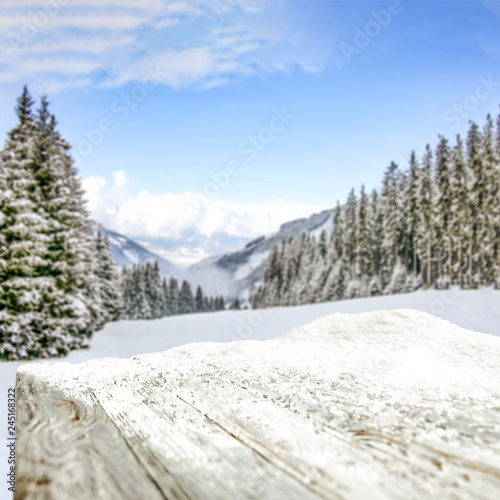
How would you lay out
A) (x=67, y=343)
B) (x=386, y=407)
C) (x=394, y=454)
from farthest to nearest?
(x=67, y=343)
(x=386, y=407)
(x=394, y=454)

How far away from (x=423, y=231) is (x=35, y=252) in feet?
142

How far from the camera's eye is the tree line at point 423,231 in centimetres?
3994

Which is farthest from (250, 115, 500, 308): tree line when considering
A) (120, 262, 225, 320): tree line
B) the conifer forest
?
the conifer forest

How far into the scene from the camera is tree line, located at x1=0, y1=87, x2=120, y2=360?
54.9 feet

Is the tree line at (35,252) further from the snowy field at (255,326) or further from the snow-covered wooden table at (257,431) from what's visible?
the snow-covered wooden table at (257,431)

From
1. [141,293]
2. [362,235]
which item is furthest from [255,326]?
[141,293]

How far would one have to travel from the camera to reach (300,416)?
1718mm

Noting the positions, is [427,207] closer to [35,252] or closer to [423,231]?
[423,231]

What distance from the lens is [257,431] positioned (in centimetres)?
152

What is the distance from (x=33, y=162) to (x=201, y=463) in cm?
2198

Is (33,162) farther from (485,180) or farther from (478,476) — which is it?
(485,180)

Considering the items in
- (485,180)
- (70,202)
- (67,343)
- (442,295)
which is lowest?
(67,343)

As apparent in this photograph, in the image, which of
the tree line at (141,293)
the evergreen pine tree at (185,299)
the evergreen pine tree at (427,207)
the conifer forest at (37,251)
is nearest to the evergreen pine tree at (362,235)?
the evergreen pine tree at (427,207)

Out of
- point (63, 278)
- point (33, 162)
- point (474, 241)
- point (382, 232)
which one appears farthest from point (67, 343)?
point (382, 232)
